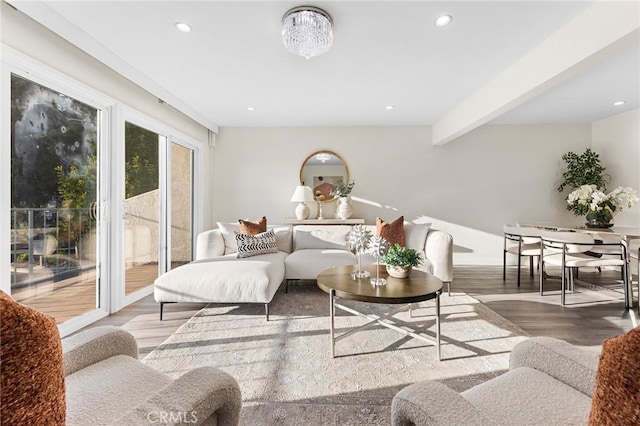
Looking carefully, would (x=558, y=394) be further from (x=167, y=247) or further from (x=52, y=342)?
(x=167, y=247)

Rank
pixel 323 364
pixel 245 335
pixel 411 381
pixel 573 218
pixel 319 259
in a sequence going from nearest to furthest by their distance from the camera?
1. pixel 411 381
2. pixel 323 364
3. pixel 245 335
4. pixel 319 259
5. pixel 573 218

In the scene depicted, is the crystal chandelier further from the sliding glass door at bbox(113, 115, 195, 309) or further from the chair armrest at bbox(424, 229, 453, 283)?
the chair armrest at bbox(424, 229, 453, 283)

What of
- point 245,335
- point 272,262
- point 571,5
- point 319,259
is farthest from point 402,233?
point 571,5

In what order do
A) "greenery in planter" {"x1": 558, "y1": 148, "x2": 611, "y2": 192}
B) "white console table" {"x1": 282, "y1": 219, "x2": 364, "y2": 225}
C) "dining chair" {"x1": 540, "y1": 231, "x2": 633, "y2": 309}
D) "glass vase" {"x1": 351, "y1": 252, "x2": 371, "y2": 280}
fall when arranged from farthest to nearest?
"white console table" {"x1": 282, "y1": 219, "x2": 364, "y2": 225}
"greenery in planter" {"x1": 558, "y1": 148, "x2": 611, "y2": 192}
"dining chair" {"x1": 540, "y1": 231, "x2": 633, "y2": 309}
"glass vase" {"x1": 351, "y1": 252, "x2": 371, "y2": 280}

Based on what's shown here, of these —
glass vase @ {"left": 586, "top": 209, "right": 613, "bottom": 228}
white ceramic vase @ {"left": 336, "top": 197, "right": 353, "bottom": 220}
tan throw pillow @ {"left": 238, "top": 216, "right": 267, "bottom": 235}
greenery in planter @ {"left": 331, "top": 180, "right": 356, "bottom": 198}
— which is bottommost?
tan throw pillow @ {"left": 238, "top": 216, "right": 267, "bottom": 235}

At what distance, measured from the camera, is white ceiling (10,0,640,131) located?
2.10 metres

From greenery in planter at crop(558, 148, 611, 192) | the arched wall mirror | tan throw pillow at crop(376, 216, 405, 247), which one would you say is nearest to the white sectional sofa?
tan throw pillow at crop(376, 216, 405, 247)

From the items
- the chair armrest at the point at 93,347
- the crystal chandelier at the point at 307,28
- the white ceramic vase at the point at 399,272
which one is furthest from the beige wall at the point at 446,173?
the chair armrest at the point at 93,347

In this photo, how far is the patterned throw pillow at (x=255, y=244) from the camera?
357 cm

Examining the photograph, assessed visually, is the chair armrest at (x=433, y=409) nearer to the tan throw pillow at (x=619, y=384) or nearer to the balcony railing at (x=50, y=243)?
the tan throw pillow at (x=619, y=384)

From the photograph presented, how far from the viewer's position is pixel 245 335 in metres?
2.43

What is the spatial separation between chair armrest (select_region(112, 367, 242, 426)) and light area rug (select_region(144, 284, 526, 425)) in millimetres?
675

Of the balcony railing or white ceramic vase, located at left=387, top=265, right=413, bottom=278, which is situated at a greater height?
the balcony railing

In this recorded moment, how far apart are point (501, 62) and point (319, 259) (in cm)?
277
